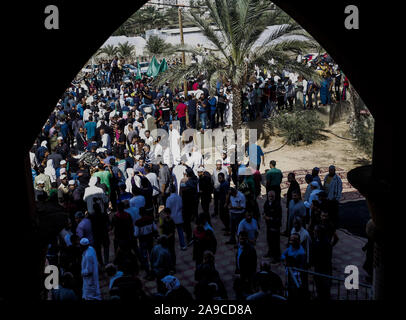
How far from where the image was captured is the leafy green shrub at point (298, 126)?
1700cm

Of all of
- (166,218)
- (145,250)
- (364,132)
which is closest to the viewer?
(166,218)

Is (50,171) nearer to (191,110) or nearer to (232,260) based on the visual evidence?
(232,260)

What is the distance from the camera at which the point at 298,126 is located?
674 inches

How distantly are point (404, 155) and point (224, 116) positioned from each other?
48.1 feet

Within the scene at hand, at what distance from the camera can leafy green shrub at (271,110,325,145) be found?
17.0m

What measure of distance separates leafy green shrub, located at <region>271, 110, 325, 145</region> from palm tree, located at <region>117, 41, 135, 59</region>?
21317 millimetres

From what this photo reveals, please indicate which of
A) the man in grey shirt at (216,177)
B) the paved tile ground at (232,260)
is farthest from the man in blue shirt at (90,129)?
the paved tile ground at (232,260)

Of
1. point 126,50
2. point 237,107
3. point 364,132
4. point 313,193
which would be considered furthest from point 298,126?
point 126,50

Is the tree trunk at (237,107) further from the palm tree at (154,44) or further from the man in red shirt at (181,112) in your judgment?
the palm tree at (154,44)

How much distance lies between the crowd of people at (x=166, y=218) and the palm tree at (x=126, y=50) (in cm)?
2177

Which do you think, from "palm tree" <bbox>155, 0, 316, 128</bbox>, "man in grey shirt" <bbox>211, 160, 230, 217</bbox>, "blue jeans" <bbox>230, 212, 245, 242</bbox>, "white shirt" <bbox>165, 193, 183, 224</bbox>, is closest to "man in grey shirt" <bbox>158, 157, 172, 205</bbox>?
"man in grey shirt" <bbox>211, 160, 230, 217</bbox>

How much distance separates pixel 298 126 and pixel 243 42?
3.95 m

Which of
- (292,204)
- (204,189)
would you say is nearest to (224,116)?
(204,189)
